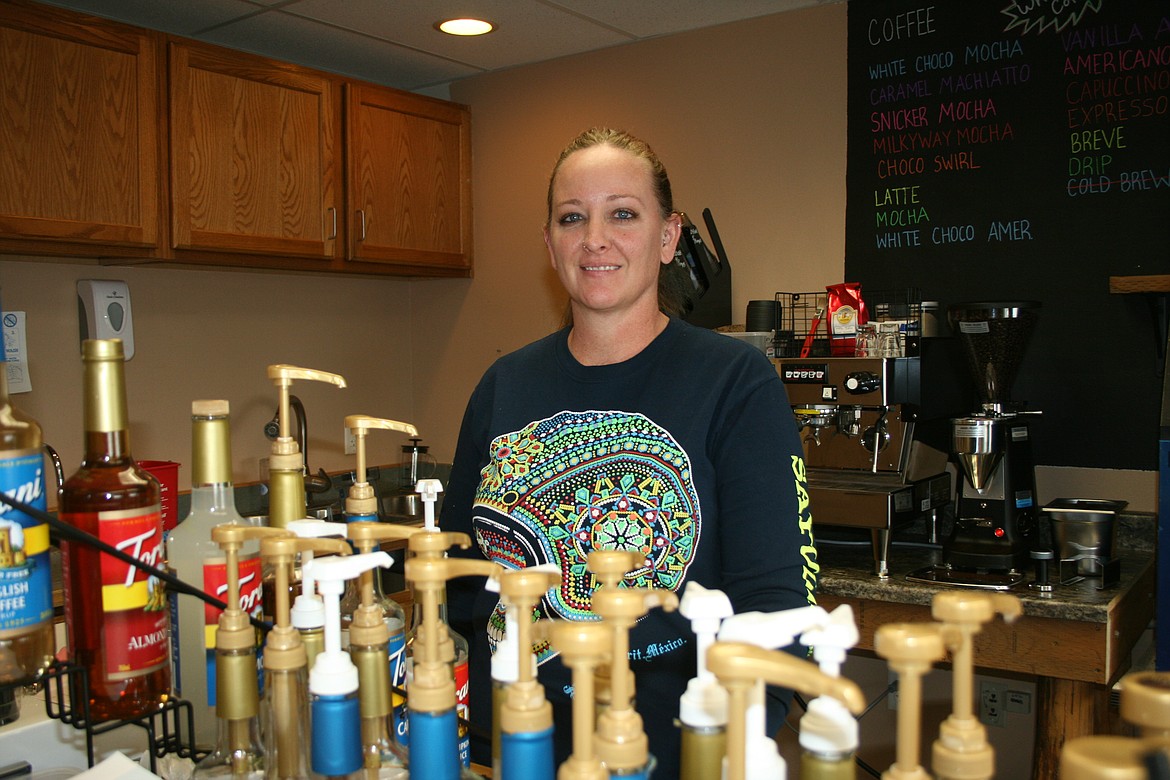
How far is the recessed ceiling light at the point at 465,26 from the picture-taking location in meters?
2.96

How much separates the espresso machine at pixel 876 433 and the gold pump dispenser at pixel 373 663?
1.77 m

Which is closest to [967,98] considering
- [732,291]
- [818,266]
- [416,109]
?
[818,266]

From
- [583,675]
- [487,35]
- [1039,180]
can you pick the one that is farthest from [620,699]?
[487,35]

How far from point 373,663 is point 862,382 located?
1.93 m

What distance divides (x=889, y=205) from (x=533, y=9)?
1.22m

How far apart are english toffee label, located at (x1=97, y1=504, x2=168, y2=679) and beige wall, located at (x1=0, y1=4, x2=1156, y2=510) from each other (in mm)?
2456

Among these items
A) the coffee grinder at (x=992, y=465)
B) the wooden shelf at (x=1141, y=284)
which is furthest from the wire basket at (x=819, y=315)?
the wooden shelf at (x=1141, y=284)

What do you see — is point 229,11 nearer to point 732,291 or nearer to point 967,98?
point 732,291

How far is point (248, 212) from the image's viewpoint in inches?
117

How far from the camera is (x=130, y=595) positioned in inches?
27.4

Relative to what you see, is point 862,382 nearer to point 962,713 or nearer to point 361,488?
point 361,488

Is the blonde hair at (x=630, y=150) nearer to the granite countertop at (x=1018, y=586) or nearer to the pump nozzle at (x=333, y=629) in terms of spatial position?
the pump nozzle at (x=333, y=629)

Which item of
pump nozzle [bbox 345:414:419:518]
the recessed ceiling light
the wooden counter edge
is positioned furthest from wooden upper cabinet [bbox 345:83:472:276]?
pump nozzle [bbox 345:414:419:518]

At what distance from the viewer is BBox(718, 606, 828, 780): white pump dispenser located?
47 centimetres
